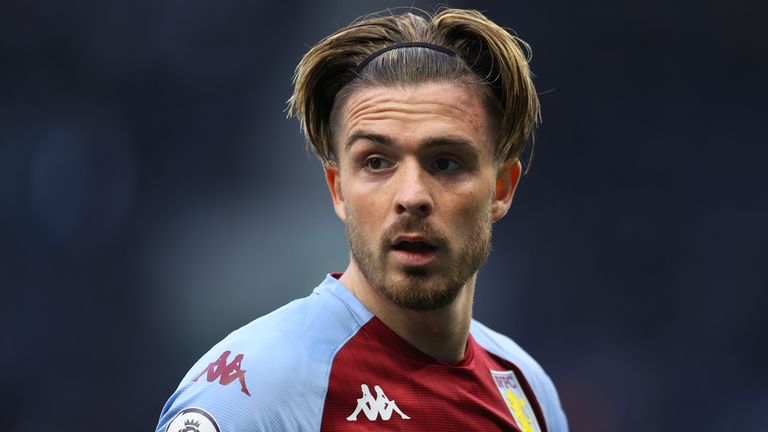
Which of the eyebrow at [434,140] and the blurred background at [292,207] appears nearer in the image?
the eyebrow at [434,140]

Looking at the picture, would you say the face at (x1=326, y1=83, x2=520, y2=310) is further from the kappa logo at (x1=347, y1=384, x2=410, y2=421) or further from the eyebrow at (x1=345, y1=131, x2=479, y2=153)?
the kappa logo at (x1=347, y1=384, x2=410, y2=421)

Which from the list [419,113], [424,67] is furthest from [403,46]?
[419,113]

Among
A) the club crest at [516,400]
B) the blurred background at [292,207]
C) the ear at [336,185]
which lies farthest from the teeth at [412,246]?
the blurred background at [292,207]

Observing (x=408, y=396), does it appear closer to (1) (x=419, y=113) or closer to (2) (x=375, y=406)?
(2) (x=375, y=406)

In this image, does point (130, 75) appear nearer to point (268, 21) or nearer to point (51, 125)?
point (51, 125)

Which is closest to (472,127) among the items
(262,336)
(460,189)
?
(460,189)

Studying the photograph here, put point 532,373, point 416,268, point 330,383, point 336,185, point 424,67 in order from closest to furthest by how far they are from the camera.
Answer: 1. point 330,383
2. point 416,268
3. point 424,67
4. point 336,185
5. point 532,373

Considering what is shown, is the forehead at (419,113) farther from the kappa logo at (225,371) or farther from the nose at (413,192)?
the kappa logo at (225,371)

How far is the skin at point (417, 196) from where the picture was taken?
2619 mm

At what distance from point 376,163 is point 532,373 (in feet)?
3.82

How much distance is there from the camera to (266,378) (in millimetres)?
2383

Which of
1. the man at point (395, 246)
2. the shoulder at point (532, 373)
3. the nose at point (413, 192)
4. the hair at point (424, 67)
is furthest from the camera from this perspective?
the shoulder at point (532, 373)

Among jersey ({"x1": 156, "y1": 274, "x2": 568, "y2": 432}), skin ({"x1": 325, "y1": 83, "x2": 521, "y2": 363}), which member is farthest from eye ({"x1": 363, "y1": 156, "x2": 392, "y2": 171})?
jersey ({"x1": 156, "y1": 274, "x2": 568, "y2": 432})

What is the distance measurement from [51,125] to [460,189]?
5.23 metres
